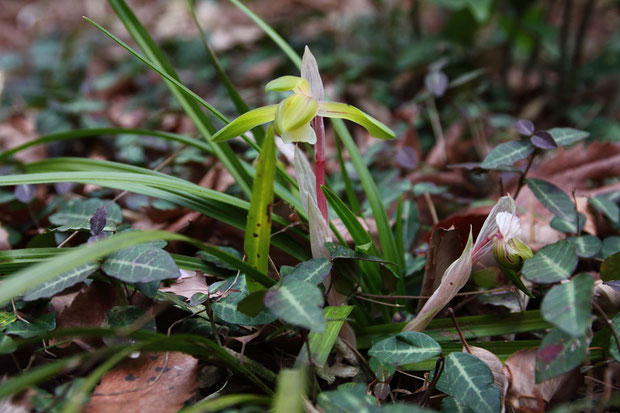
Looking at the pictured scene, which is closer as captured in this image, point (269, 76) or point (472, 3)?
point (472, 3)

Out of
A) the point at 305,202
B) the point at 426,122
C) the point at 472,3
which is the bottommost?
the point at 426,122

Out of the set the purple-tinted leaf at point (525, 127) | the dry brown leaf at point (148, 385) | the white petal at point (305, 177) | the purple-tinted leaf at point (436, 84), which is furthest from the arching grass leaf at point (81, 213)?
the purple-tinted leaf at point (436, 84)

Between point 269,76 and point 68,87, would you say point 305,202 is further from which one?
point 68,87

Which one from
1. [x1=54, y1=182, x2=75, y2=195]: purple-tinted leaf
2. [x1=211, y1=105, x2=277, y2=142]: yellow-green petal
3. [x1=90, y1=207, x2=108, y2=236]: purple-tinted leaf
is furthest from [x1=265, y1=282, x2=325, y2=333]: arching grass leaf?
[x1=54, y1=182, x2=75, y2=195]: purple-tinted leaf

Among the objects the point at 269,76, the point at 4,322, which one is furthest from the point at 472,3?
the point at 4,322

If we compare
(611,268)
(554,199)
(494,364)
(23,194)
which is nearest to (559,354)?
(494,364)

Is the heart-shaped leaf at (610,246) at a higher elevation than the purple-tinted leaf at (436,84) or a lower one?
lower

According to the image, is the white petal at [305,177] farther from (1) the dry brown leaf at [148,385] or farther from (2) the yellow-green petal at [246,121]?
(1) the dry brown leaf at [148,385]
